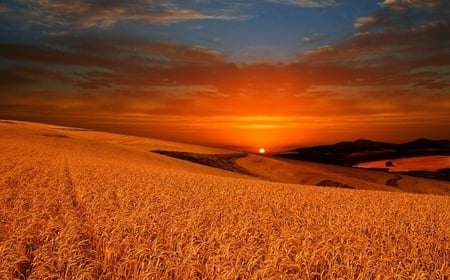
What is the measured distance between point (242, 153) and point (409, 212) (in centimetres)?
5405

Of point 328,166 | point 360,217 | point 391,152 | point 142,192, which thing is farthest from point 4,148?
point 391,152

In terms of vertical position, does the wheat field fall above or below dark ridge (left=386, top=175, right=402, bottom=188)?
above

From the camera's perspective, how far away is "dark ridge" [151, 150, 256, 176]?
6134 cm

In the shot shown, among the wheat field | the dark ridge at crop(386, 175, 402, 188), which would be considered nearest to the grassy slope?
the dark ridge at crop(386, 175, 402, 188)

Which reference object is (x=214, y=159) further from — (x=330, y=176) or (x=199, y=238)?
(x=199, y=238)

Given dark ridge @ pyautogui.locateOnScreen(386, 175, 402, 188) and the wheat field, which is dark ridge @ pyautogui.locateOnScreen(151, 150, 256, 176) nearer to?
dark ridge @ pyautogui.locateOnScreen(386, 175, 402, 188)

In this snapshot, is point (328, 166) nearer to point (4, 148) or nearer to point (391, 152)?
point (391, 152)

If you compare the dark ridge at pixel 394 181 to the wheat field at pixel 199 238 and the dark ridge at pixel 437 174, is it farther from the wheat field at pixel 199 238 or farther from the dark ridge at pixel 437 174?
the wheat field at pixel 199 238

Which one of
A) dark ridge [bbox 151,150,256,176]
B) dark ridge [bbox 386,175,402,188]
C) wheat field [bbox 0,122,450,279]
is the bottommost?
dark ridge [bbox 386,175,402,188]

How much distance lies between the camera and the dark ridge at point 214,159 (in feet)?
201

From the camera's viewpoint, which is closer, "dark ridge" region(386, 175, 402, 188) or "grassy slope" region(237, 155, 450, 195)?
"grassy slope" region(237, 155, 450, 195)

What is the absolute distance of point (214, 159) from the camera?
65.0 m

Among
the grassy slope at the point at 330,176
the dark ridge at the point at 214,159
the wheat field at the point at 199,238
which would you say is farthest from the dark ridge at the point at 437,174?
the wheat field at the point at 199,238

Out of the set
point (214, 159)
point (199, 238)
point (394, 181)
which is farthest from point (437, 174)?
point (199, 238)
